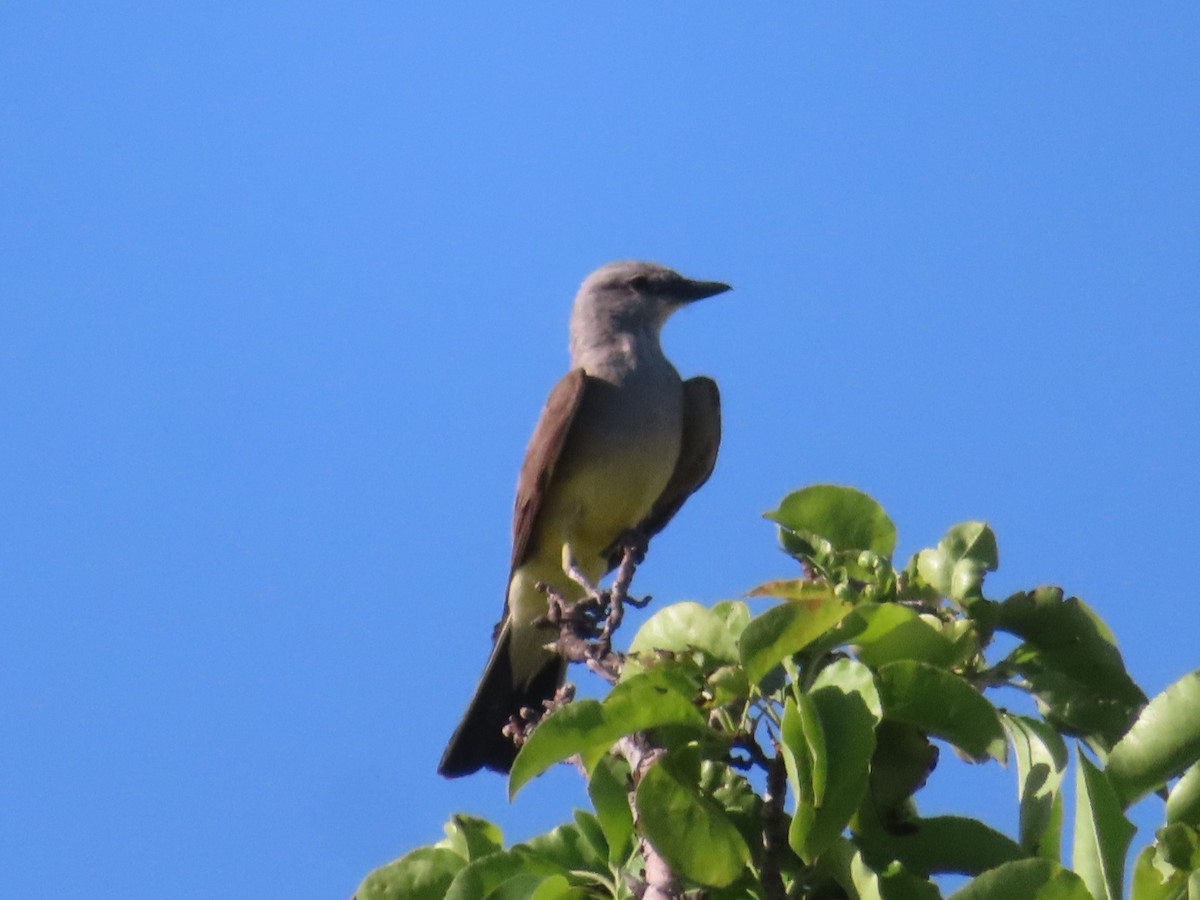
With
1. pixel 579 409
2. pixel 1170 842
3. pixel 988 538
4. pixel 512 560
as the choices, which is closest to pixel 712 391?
pixel 579 409

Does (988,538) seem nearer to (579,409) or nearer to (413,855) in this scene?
(413,855)

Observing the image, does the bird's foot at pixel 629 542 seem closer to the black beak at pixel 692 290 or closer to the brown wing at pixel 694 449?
the brown wing at pixel 694 449

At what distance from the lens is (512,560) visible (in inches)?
284

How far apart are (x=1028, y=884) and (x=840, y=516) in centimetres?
101

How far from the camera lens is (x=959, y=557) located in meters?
3.21

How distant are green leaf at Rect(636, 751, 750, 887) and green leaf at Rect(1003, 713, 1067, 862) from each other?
1.75ft

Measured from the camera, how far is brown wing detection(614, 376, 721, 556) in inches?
301

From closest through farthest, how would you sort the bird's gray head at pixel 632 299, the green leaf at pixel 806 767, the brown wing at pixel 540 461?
1. the green leaf at pixel 806 767
2. the brown wing at pixel 540 461
3. the bird's gray head at pixel 632 299

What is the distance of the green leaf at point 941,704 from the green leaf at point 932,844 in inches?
6.3

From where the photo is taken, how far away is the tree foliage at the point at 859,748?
109 inches

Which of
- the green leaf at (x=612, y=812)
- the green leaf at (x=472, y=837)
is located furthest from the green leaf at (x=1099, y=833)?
the green leaf at (x=472, y=837)

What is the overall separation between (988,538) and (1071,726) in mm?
403

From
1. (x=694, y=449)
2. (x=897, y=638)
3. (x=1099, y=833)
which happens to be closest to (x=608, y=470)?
(x=694, y=449)

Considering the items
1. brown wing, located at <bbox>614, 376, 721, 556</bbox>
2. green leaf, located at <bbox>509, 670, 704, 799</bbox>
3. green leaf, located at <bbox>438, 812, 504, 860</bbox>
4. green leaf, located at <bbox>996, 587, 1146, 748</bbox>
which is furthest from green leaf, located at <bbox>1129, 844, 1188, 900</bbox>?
brown wing, located at <bbox>614, 376, 721, 556</bbox>
